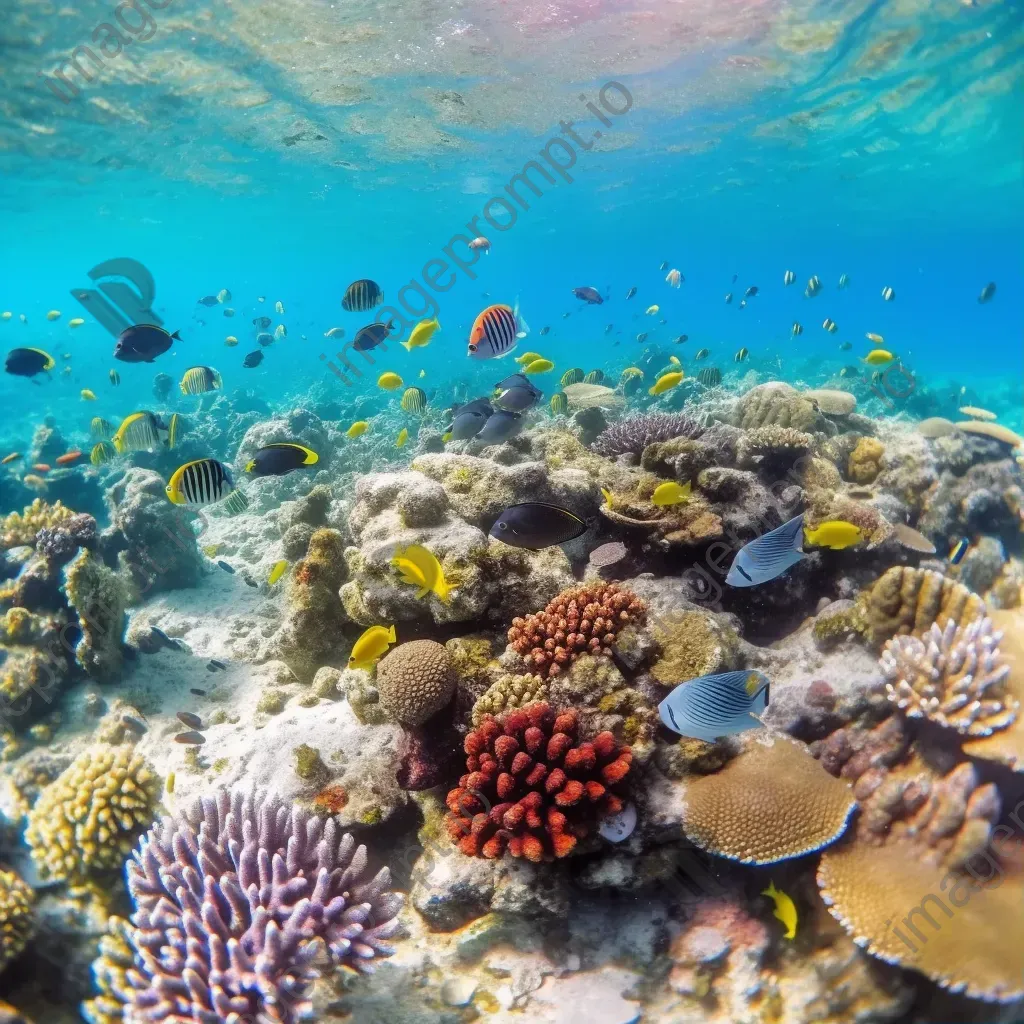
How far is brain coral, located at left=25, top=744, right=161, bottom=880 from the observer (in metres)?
4.04

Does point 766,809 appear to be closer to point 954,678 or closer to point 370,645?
point 954,678

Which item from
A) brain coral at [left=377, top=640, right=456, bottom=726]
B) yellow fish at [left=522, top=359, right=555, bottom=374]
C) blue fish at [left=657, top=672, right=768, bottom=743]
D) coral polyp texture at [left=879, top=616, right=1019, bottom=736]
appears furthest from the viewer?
yellow fish at [left=522, top=359, right=555, bottom=374]

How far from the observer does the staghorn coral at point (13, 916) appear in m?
3.70

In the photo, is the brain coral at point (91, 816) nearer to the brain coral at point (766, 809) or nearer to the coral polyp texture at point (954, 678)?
the brain coral at point (766, 809)

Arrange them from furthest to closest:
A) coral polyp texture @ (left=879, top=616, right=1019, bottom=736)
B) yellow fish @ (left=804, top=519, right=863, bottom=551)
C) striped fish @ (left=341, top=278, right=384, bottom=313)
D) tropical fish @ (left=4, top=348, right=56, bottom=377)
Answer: tropical fish @ (left=4, top=348, right=56, bottom=377) → striped fish @ (left=341, top=278, right=384, bottom=313) → yellow fish @ (left=804, top=519, right=863, bottom=551) → coral polyp texture @ (left=879, top=616, right=1019, bottom=736)

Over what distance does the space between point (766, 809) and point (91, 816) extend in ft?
14.8

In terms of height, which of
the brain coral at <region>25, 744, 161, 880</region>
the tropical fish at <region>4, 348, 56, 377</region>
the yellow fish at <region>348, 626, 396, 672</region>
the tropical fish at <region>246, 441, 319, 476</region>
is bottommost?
the brain coral at <region>25, 744, 161, 880</region>

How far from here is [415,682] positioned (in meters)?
3.81

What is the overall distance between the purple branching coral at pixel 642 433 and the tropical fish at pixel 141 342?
16.0 ft

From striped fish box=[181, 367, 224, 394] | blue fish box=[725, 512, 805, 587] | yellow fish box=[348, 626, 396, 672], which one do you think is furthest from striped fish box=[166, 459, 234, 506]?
blue fish box=[725, 512, 805, 587]

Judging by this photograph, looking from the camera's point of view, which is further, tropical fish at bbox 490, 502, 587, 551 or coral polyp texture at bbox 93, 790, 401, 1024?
tropical fish at bbox 490, 502, 587, 551

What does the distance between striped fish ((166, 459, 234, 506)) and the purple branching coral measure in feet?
14.1

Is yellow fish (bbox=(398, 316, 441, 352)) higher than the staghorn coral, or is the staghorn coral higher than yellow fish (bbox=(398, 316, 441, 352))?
yellow fish (bbox=(398, 316, 441, 352))

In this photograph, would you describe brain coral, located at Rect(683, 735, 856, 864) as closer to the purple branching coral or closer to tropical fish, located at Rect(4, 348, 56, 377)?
the purple branching coral
